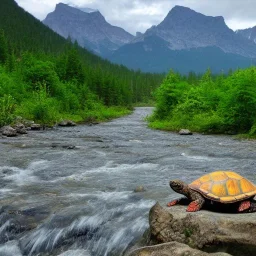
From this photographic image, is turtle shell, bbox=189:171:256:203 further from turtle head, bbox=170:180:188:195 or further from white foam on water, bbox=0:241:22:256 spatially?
white foam on water, bbox=0:241:22:256

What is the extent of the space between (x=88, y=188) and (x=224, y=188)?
6.14 meters

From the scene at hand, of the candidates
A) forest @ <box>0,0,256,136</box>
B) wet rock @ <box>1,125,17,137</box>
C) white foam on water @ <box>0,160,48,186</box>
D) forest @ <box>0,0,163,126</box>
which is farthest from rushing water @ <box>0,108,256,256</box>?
forest @ <box>0,0,163,126</box>

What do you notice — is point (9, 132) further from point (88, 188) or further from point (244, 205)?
point (244, 205)

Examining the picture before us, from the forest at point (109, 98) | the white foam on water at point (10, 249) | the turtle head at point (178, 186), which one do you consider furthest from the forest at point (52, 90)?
the turtle head at point (178, 186)


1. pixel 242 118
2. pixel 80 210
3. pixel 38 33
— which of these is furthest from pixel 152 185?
pixel 38 33

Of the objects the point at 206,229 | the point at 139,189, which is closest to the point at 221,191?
the point at 206,229

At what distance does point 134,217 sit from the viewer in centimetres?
966

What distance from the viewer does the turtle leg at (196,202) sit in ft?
25.8

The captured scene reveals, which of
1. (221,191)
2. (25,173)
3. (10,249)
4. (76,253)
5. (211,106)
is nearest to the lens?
(221,191)

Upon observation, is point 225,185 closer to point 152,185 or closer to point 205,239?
point 205,239

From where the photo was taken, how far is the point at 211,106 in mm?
43938

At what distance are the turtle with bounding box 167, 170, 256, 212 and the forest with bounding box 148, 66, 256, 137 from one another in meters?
24.4

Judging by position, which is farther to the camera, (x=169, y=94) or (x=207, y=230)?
(x=169, y=94)

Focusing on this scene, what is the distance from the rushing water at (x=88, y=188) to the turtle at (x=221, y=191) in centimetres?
145
